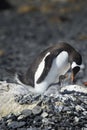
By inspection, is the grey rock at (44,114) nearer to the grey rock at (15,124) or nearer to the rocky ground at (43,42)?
the rocky ground at (43,42)

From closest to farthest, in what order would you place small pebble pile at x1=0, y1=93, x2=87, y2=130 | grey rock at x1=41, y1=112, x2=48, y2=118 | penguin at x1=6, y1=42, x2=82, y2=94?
small pebble pile at x1=0, y1=93, x2=87, y2=130 < grey rock at x1=41, y1=112, x2=48, y2=118 < penguin at x1=6, y1=42, x2=82, y2=94

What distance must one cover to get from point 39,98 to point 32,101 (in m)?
0.08

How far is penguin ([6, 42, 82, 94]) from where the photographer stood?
19.9 ft

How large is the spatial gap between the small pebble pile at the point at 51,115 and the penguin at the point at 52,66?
1.55 feet

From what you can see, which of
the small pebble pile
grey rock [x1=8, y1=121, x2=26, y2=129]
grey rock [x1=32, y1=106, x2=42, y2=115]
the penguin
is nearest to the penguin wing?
the penguin

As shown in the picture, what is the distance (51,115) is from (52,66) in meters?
0.89

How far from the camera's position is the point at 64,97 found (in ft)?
18.7

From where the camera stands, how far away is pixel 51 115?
5.44 metres

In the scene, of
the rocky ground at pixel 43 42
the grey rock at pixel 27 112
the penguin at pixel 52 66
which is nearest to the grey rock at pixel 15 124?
the rocky ground at pixel 43 42

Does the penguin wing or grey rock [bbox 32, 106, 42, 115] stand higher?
the penguin wing

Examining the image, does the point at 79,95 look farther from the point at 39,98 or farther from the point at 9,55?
the point at 9,55

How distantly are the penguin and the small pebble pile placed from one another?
47cm

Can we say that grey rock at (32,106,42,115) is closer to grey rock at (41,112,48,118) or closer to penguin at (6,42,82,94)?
grey rock at (41,112,48,118)

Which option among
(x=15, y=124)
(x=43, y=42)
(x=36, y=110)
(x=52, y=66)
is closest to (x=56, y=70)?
(x=52, y=66)
